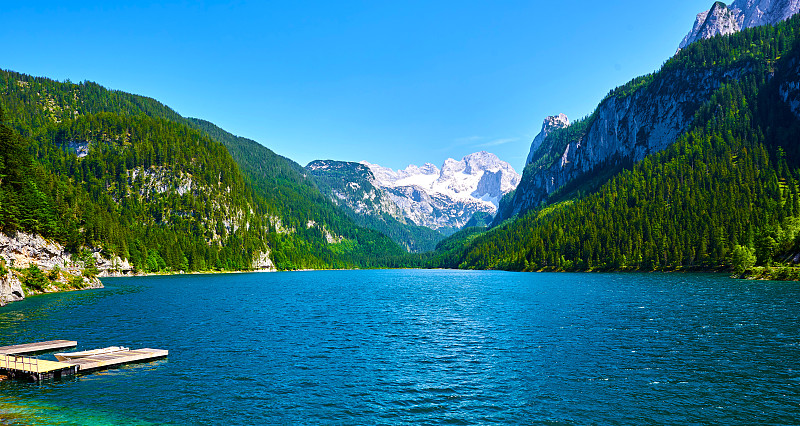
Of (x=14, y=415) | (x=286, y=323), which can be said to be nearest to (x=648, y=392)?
(x=14, y=415)

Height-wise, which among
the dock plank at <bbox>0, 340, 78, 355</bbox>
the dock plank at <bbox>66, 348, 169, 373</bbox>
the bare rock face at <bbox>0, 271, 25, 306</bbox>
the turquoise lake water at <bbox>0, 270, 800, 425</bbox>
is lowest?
the turquoise lake water at <bbox>0, 270, 800, 425</bbox>

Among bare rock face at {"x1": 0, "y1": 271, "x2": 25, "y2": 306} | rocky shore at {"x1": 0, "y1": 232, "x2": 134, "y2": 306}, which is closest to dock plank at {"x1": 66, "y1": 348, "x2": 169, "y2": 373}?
bare rock face at {"x1": 0, "y1": 271, "x2": 25, "y2": 306}

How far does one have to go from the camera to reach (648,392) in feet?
97.1

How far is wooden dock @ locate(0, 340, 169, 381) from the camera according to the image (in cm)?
3431

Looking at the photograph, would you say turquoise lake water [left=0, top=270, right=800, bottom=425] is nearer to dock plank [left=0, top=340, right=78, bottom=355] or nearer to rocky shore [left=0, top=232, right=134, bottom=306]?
dock plank [left=0, top=340, right=78, bottom=355]

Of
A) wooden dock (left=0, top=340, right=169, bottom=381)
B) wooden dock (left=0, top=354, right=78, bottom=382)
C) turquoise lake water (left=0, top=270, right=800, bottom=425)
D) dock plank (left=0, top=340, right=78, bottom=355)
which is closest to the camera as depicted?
turquoise lake water (left=0, top=270, right=800, bottom=425)

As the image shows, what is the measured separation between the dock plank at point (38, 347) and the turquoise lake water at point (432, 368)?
1.20 m

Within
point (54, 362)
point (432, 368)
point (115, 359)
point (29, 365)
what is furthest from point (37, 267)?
point (432, 368)

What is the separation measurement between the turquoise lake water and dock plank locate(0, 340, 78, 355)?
1.20 meters

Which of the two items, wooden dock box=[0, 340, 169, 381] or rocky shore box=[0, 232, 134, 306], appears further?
rocky shore box=[0, 232, 134, 306]

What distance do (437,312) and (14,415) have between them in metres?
56.8

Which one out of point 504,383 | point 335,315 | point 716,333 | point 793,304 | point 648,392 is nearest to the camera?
point 648,392

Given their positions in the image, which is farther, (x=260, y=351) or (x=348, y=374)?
(x=260, y=351)

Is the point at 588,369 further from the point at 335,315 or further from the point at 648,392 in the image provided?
the point at 335,315
